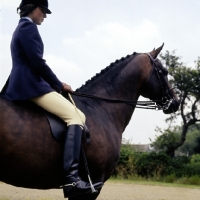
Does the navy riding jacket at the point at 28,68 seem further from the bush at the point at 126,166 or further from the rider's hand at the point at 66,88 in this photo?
the bush at the point at 126,166

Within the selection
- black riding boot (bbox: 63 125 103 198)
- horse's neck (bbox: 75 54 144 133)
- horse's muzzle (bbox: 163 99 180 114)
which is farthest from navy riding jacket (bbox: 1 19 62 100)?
horse's muzzle (bbox: 163 99 180 114)

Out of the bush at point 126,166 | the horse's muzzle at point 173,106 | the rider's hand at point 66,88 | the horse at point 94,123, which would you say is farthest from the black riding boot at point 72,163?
the bush at point 126,166

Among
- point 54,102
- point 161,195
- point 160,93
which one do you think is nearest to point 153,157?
point 161,195

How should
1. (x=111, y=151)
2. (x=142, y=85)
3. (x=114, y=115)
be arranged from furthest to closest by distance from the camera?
(x=142, y=85) < (x=114, y=115) < (x=111, y=151)

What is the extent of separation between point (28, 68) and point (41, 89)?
12.7 inches

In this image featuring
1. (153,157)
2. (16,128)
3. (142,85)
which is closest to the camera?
(16,128)

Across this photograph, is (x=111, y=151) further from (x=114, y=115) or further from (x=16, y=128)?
(x=16, y=128)

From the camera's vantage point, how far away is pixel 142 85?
615 cm

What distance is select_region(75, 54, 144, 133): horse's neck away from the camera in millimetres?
5582

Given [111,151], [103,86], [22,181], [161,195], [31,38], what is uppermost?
[31,38]

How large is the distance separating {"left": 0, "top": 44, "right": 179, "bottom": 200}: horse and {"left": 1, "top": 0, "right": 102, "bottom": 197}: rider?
155mm

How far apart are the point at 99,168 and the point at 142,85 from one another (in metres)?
1.71

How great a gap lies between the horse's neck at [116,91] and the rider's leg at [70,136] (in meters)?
0.60

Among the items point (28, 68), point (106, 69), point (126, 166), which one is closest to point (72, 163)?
point (28, 68)
